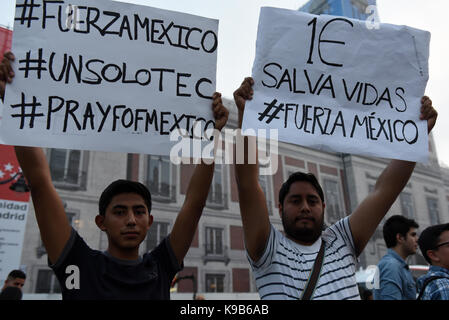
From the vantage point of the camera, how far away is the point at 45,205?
203cm

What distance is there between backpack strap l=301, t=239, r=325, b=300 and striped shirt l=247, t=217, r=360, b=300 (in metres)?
0.02

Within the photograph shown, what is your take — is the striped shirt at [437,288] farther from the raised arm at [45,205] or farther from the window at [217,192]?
the window at [217,192]

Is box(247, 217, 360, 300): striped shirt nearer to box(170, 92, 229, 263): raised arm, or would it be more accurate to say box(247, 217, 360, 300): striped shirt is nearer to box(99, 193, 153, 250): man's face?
box(170, 92, 229, 263): raised arm

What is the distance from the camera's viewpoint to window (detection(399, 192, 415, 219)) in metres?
29.5

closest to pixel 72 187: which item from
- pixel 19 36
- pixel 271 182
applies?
pixel 271 182

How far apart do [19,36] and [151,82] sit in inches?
30.7

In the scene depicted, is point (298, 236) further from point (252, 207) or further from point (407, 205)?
point (407, 205)

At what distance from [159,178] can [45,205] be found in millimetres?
19446

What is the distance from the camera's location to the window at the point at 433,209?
3132cm

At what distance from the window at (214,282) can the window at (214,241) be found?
1.14 m

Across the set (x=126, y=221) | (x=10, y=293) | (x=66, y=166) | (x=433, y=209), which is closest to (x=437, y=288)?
(x=126, y=221)

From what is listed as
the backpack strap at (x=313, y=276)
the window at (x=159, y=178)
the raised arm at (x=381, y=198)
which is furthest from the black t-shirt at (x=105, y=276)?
the window at (x=159, y=178)
